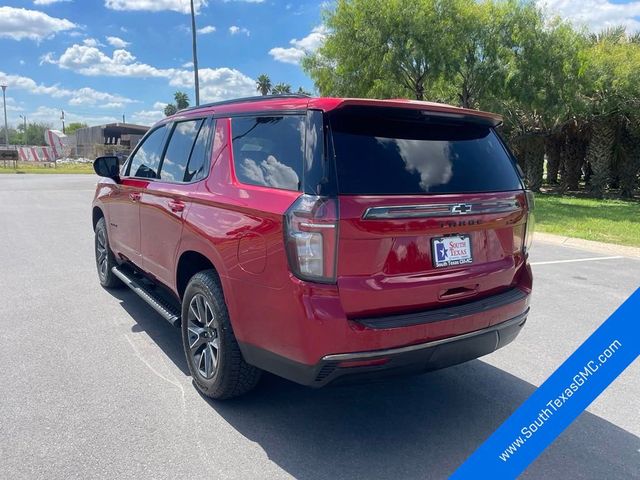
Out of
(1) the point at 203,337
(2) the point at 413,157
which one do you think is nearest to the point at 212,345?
(1) the point at 203,337

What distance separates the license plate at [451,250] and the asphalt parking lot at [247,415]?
107 cm

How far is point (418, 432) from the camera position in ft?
10.5

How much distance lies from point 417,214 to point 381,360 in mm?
797

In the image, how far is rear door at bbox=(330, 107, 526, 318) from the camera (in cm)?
270

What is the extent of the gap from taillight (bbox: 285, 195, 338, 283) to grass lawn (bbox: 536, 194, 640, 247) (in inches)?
390

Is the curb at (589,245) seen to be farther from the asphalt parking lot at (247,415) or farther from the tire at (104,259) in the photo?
the tire at (104,259)

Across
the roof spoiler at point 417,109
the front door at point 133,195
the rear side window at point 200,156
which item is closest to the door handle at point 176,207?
the rear side window at point 200,156

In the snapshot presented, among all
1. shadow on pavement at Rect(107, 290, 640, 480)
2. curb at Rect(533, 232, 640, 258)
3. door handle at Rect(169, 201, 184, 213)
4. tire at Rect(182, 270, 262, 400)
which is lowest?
curb at Rect(533, 232, 640, 258)

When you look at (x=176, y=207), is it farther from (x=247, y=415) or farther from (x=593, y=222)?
(x=593, y=222)

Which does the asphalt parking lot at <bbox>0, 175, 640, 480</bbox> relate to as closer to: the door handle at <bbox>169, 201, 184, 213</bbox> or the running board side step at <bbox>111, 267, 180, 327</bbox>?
the running board side step at <bbox>111, 267, 180, 327</bbox>


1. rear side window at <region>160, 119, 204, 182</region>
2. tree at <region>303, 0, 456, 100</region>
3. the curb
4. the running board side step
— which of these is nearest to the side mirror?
the running board side step

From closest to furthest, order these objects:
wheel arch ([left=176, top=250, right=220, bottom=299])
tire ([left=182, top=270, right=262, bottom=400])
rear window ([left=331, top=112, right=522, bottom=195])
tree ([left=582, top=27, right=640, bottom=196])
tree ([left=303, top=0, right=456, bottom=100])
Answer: rear window ([left=331, top=112, right=522, bottom=195])
tire ([left=182, top=270, right=262, bottom=400])
wheel arch ([left=176, top=250, right=220, bottom=299])
tree ([left=303, top=0, right=456, bottom=100])
tree ([left=582, top=27, right=640, bottom=196])

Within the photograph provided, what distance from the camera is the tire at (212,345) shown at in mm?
3230

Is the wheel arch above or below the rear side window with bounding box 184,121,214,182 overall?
below
